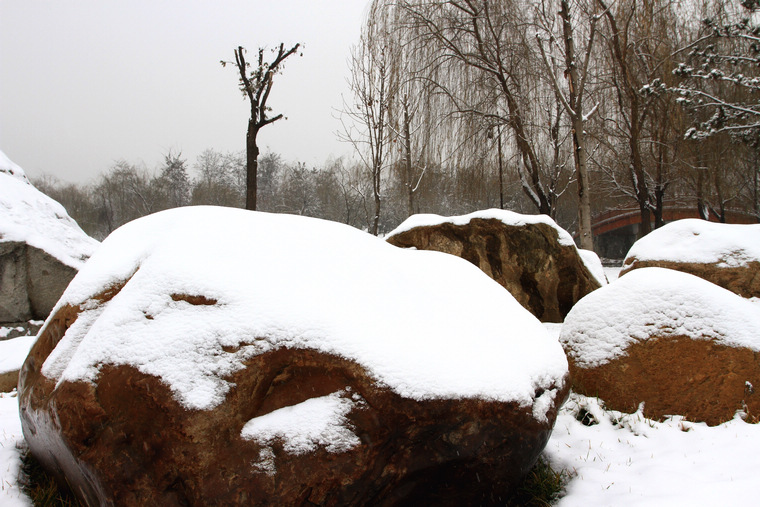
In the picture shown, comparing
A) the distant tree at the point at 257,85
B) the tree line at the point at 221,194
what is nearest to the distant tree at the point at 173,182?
the tree line at the point at 221,194

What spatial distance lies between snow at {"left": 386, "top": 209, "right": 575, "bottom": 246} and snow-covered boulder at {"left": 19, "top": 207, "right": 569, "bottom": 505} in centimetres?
416

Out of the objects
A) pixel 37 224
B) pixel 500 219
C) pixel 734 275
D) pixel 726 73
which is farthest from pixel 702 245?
pixel 37 224

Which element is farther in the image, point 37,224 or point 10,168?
point 10,168

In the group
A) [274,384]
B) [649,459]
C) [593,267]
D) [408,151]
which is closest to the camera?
[274,384]

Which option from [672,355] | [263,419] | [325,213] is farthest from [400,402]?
[325,213]

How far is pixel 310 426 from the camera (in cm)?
197

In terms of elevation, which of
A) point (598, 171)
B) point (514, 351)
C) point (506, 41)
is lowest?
point (514, 351)

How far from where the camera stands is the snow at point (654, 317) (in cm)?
324

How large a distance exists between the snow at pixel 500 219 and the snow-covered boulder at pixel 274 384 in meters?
4.16

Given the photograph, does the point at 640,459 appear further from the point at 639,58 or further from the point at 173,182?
the point at 173,182

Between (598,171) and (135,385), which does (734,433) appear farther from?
(598,171)

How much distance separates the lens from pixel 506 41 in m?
11.2

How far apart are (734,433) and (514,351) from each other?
1.68 m

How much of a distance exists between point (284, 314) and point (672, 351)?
2.70 metres
